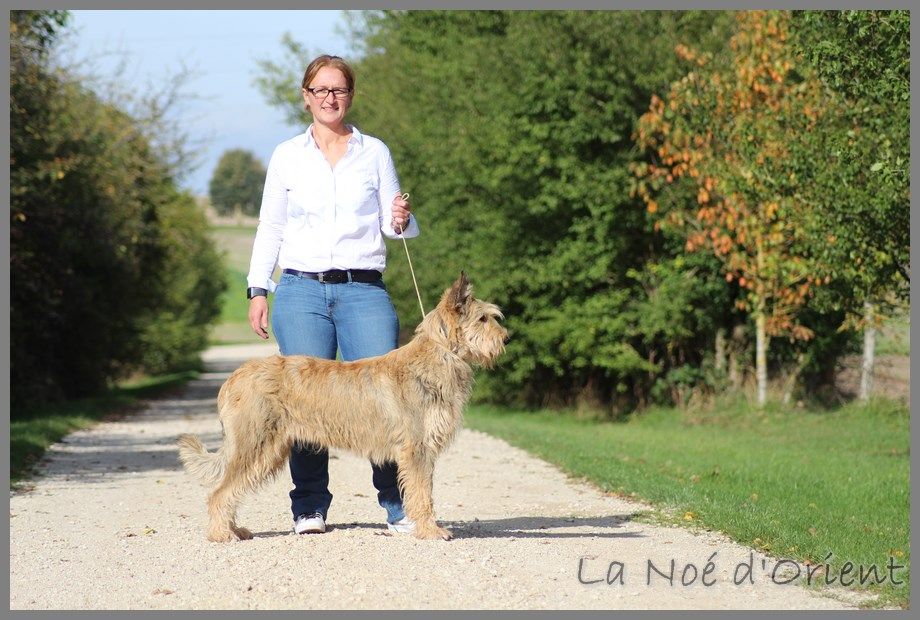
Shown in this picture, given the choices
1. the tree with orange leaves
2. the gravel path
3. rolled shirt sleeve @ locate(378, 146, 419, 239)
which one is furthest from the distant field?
rolled shirt sleeve @ locate(378, 146, 419, 239)

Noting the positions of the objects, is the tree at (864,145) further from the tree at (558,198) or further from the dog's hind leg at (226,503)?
the dog's hind leg at (226,503)

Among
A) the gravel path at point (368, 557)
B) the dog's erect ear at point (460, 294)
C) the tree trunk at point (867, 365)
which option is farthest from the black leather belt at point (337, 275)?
the tree trunk at point (867, 365)

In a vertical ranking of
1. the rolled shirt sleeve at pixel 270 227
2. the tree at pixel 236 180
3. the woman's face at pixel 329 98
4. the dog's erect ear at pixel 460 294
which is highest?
the tree at pixel 236 180

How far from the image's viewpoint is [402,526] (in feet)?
27.3

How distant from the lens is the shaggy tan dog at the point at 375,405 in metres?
7.95

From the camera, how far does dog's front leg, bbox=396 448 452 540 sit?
7922 mm

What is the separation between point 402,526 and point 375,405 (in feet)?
3.08

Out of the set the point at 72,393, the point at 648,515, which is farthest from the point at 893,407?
the point at 72,393

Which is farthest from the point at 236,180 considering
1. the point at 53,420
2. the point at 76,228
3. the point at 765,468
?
the point at 765,468

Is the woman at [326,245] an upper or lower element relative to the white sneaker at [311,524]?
upper

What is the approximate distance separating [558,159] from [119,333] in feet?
55.8

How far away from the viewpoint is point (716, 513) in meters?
9.48

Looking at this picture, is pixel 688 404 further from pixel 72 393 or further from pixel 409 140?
pixel 72 393

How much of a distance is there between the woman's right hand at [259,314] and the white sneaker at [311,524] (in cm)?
128
